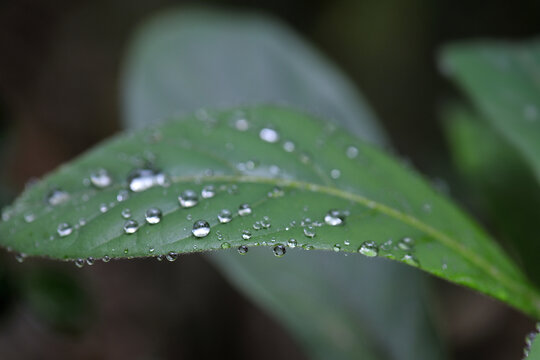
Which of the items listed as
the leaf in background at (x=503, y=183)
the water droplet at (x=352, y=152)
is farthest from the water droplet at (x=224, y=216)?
the leaf in background at (x=503, y=183)

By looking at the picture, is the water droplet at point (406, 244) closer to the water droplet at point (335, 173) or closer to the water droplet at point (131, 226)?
the water droplet at point (335, 173)

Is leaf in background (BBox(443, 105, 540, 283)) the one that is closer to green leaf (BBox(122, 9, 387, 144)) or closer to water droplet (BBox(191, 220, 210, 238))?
green leaf (BBox(122, 9, 387, 144))

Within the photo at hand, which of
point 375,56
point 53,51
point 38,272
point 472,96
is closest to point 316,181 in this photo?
point 472,96

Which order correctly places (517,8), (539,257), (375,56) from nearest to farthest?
(539,257), (517,8), (375,56)

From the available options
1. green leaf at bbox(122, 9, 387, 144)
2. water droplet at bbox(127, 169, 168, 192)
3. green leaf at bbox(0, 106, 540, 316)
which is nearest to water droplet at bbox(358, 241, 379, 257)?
green leaf at bbox(0, 106, 540, 316)

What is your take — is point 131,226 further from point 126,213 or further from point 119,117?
point 119,117

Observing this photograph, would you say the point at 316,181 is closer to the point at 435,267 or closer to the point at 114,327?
the point at 435,267
